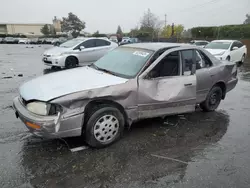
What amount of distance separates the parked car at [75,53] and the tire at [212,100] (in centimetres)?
669

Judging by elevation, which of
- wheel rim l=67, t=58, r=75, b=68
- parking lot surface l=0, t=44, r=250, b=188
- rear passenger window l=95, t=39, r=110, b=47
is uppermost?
Answer: rear passenger window l=95, t=39, r=110, b=47

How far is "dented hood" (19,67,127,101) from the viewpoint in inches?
130

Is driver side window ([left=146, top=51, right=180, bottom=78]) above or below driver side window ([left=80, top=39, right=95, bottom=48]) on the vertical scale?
below

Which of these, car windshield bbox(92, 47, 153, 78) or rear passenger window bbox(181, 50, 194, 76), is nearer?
car windshield bbox(92, 47, 153, 78)

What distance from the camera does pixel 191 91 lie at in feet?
14.8

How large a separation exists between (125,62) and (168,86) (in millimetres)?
940

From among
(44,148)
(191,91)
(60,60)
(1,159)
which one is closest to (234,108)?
(191,91)

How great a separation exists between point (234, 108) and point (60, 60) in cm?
733

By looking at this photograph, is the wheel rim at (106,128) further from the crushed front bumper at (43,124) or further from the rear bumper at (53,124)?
the crushed front bumper at (43,124)

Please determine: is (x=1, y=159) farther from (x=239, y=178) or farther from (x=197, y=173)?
(x=239, y=178)

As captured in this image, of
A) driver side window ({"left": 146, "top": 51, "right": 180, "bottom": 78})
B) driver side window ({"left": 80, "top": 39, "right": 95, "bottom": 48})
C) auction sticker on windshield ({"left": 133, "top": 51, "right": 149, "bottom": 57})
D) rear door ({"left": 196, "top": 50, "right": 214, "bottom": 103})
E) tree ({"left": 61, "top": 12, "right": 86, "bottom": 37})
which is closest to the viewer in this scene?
driver side window ({"left": 146, "top": 51, "right": 180, "bottom": 78})

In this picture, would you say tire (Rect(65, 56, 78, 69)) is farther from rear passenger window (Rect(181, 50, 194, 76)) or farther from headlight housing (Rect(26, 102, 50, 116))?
headlight housing (Rect(26, 102, 50, 116))

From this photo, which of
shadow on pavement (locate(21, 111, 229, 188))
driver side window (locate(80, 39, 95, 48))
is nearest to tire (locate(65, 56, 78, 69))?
driver side window (locate(80, 39, 95, 48))

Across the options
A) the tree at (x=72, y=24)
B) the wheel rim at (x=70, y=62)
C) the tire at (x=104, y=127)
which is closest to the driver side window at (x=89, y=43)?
the wheel rim at (x=70, y=62)
